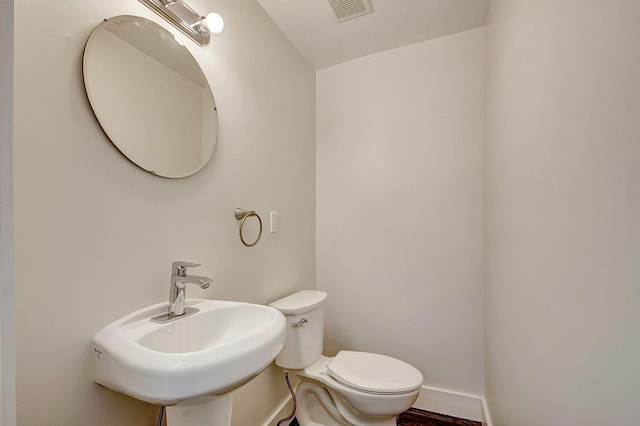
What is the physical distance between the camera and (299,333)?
145cm

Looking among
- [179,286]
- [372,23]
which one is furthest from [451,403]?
[372,23]

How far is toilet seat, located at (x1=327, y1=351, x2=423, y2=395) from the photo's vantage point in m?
1.30

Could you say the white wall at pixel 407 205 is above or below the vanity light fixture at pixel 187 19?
below

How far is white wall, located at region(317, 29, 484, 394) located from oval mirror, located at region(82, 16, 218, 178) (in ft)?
3.62

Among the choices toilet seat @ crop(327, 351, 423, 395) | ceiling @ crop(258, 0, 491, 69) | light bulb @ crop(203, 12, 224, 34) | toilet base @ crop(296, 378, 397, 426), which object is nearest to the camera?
light bulb @ crop(203, 12, 224, 34)

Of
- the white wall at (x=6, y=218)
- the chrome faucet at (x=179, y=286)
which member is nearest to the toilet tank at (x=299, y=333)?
the chrome faucet at (x=179, y=286)

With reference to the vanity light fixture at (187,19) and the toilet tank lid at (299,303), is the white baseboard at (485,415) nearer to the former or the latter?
the toilet tank lid at (299,303)

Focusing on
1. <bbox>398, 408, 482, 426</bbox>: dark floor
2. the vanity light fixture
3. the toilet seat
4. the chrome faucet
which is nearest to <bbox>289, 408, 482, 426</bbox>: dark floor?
<bbox>398, 408, 482, 426</bbox>: dark floor

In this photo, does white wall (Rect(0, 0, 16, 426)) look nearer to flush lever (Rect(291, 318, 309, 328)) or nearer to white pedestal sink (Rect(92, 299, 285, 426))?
white pedestal sink (Rect(92, 299, 285, 426))

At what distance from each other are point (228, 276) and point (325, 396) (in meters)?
0.85

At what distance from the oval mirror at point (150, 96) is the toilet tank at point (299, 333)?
83 centimetres

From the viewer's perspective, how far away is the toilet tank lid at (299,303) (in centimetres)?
142

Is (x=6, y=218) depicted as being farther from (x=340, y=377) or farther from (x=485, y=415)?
(x=485, y=415)

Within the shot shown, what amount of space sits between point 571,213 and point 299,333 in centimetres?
123
